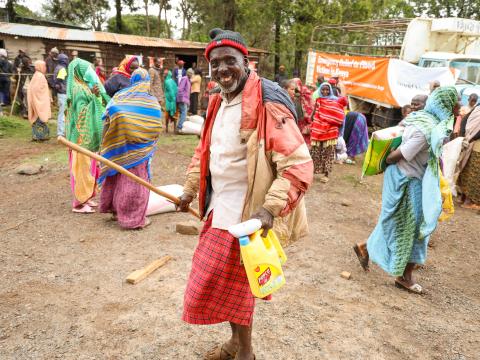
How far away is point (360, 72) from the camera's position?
11688 mm

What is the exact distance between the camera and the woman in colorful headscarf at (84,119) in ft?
15.2

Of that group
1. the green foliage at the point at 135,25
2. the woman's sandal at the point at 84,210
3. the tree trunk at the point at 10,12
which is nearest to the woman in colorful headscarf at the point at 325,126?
the woman's sandal at the point at 84,210

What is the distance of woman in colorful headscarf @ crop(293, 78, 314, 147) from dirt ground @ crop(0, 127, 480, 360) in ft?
7.59

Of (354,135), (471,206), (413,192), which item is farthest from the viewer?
(354,135)

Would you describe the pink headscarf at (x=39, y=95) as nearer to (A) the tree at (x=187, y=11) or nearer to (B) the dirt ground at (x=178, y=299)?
(B) the dirt ground at (x=178, y=299)

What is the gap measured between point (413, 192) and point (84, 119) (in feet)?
11.7

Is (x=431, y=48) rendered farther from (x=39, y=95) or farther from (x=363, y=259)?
(x=39, y=95)

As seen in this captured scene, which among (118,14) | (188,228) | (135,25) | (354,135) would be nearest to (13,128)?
(188,228)

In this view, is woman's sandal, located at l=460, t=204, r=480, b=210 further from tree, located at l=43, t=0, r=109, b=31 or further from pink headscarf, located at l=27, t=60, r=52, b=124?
tree, located at l=43, t=0, r=109, b=31

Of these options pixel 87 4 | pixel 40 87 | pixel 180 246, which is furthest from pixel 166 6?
pixel 180 246

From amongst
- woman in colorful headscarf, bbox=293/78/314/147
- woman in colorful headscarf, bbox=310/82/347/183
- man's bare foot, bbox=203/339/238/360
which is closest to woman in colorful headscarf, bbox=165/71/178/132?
woman in colorful headscarf, bbox=293/78/314/147

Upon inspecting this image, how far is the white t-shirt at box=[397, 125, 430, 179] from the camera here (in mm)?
3105

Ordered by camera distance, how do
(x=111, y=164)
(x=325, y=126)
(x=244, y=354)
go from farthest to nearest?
(x=325, y=126) < (x=111, y=164) < (x=244, y=354)

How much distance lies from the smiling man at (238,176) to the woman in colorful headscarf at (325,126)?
4.63 meters
